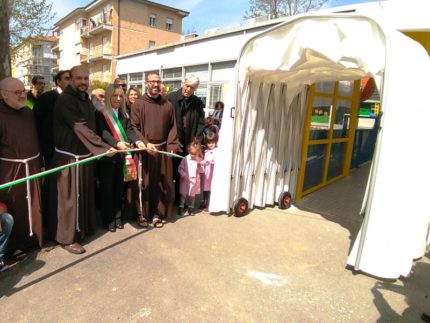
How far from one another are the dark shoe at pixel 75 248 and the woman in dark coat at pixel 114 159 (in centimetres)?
61

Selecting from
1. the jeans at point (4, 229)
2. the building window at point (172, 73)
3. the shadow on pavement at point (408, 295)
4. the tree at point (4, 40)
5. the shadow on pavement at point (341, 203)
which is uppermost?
the building window at point (172, 73)

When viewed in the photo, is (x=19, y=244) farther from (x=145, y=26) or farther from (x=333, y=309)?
(x=145, y=26)

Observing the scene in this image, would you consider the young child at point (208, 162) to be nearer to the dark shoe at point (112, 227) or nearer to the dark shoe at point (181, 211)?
the dark shoe at point (181, 211)

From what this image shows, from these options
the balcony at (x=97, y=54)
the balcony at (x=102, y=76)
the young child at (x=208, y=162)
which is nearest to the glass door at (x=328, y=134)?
the young child at (x=208, y=162)

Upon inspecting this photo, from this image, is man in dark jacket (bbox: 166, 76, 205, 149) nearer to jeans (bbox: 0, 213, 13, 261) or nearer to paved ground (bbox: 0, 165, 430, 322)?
paved ground (bbox: 0, 165, 430, 322)

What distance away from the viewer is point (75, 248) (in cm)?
358

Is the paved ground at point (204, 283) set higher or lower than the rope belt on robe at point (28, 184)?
lower

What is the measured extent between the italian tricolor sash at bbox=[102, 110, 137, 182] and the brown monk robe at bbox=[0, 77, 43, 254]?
88 cm

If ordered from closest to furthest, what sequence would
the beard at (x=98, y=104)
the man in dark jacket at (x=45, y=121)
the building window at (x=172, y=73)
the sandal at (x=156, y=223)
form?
the beard at (x=98, y=104) < the man in dark jacket at (x=45, y=121) < the sandal at (x=156, y=223) < the building window at (x=172, y=73)

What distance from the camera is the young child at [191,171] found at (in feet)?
15.8

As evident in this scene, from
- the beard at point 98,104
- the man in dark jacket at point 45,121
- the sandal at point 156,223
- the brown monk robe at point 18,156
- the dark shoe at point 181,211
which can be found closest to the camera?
the brown monk robe at point 18,156

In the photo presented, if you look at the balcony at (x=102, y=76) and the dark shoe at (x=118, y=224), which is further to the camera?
the balcony at (x=102, y=76)

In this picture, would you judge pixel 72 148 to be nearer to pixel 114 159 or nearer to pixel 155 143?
pixel 114 159

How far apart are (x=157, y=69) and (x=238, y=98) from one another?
17.0 meters
